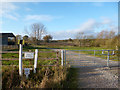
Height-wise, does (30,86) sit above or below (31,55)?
below

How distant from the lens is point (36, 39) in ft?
97.7

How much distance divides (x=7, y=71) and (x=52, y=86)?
8.96 feet

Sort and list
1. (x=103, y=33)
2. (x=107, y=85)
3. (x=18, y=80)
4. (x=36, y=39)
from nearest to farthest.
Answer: (x=107, y=85), (x=18, y=80), (x=103, y=33), (x=36, y=39)

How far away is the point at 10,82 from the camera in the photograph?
3.68 m

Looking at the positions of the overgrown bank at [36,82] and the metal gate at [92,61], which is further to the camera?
the metal gate at [92,61]

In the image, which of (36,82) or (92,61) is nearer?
(36,82)

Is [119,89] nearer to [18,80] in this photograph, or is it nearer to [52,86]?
[52,86]

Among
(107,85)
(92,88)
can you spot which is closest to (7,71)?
(92,88)

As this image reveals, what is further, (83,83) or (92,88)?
(83,83)

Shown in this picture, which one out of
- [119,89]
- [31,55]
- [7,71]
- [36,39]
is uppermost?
[36,39]

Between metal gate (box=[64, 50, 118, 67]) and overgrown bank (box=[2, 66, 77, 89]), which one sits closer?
overgrown bank (box=[2, 66, 77, 89])

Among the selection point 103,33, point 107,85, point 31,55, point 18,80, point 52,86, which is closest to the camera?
point 52,86

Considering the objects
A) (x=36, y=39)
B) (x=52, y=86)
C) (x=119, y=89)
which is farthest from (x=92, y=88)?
(x=36, y=39)

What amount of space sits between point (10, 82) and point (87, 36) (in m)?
31.8
